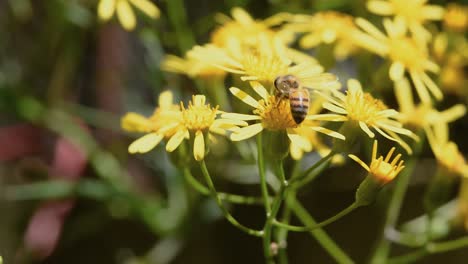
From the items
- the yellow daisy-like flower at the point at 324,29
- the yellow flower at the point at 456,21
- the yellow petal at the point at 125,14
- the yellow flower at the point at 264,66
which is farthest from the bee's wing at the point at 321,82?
the yellow flower at the point at 456,21

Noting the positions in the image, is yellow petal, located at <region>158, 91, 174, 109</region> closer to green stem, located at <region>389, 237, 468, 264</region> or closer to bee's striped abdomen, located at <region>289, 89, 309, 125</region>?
bee's striped abdomen, located at <region>289, 89, 309, 125</region>

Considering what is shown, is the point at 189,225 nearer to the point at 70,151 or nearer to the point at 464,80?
the point at 70,151

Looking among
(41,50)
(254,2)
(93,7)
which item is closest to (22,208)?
(41,50)

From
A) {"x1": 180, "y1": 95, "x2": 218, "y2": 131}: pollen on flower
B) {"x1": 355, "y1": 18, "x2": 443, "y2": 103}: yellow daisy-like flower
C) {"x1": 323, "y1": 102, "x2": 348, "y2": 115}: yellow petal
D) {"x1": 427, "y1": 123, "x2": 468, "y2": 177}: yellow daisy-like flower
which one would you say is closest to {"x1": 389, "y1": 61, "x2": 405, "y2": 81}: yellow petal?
{"x1": 355, "y1": 18, "x2": 443, "y2": 103}: yellow daisy-like flower

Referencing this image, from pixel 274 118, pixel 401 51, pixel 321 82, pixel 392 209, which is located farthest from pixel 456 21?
pixel 274 118

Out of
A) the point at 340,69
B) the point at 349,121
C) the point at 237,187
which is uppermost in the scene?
the point at 349,121

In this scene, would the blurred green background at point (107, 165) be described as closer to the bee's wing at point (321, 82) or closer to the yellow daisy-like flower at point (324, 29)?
the yellow daisy-like flower at point (324, 29)
